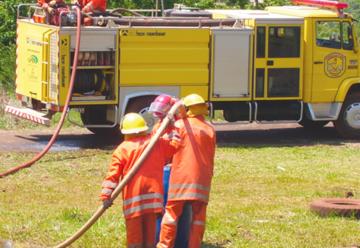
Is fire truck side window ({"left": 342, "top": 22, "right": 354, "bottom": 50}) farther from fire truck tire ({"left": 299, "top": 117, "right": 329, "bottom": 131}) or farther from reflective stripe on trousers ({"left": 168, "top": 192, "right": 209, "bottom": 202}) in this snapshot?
reflective stripe on trousers ({"left": 168, "top": 192, "right": 209, "bottom": 202})

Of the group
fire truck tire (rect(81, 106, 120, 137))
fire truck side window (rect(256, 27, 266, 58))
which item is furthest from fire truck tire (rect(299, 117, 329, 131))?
fire truck tire (rect(81, 106, 120, 137))

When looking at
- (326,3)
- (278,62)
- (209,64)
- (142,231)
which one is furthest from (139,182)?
(326,3)

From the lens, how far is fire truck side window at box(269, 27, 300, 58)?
59.6 ft

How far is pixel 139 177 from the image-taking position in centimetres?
905

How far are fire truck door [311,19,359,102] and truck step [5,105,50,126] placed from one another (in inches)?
198

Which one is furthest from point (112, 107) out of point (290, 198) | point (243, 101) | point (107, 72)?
point (290, 198)

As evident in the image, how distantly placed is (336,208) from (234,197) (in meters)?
1.89

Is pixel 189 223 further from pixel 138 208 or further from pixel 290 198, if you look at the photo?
pixel 290 198

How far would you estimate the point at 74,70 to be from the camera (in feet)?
54.1

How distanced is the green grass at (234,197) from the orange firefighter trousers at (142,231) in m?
0.90

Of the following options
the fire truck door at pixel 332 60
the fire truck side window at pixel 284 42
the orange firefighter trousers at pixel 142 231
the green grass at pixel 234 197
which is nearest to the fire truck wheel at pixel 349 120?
the fire truck door at pixel 332 60

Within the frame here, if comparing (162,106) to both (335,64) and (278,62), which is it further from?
(335,64)

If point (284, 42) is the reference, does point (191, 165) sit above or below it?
below

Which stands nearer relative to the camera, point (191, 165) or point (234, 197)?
point (191, 165)
